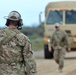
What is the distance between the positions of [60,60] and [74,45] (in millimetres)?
9497

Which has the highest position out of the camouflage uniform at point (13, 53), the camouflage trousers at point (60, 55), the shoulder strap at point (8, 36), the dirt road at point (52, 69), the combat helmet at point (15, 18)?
the combat helmet at point (15, 18)

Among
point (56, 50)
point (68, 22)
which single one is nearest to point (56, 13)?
point (68, 22)

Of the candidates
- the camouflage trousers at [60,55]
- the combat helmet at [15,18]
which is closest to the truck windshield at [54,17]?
the camouflage trousers at [60,55]

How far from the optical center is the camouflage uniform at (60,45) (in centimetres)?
1789

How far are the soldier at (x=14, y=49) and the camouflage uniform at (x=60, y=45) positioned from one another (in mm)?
9838

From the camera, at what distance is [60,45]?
59.7 feet

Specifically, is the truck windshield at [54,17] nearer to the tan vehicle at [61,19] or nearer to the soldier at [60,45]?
the tan vehicle at [61,19]

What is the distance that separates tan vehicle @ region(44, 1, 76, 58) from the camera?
2683 centimetres

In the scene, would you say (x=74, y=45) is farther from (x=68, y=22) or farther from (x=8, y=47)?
(x=8, y=47)

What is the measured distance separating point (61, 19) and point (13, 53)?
19304mm

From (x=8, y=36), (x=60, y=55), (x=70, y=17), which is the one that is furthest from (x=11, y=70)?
(x=70, y=17)

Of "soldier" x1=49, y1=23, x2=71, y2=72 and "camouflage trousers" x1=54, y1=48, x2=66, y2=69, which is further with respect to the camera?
"soldier" x1=49, y1=23, x2=71, y2=72

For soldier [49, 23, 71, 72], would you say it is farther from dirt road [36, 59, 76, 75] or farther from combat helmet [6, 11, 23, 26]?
combat helmet [6, 11, 23, 26]

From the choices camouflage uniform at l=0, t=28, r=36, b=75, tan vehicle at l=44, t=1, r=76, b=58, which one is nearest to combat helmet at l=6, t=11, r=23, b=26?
camouflage uniform at l=0, t=28, r=36, b=75
